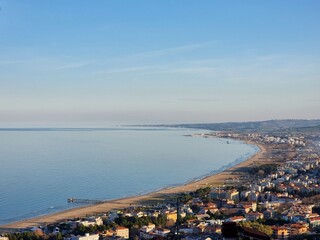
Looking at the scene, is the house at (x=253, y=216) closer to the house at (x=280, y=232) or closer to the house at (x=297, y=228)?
the house at (x=297, y=228)

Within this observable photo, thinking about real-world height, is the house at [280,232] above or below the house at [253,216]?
above

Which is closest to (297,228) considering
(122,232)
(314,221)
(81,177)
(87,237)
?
(314,221)

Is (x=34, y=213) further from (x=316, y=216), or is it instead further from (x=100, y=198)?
(x=316, y=216)

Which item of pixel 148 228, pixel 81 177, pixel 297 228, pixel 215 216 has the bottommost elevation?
pixel 81 177

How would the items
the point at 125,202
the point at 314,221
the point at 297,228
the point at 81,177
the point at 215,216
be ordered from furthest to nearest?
the point at 81,177 → the point at 125,202 → the point at 215,216 → the point at 314,221 → the point at 297,228

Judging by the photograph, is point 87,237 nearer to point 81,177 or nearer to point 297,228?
point 297,228

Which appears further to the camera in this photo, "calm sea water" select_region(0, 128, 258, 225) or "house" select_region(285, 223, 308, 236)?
"calm sea water" select_region(0, 128, 258, 225)

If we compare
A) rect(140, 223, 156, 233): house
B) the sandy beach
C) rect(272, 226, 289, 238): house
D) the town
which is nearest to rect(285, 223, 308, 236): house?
the town

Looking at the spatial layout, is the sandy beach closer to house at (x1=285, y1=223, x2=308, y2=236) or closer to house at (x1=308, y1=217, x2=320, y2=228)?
house at (x1=308, y1=217, x2=320, y2=228)

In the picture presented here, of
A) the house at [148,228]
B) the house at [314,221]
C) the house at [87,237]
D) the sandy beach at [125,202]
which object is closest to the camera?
the house at [87,237]

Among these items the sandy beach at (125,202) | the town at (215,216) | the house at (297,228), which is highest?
the house at (297,228)

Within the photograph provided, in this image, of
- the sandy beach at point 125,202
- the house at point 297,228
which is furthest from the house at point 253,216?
the sandy beach at point 125,202
